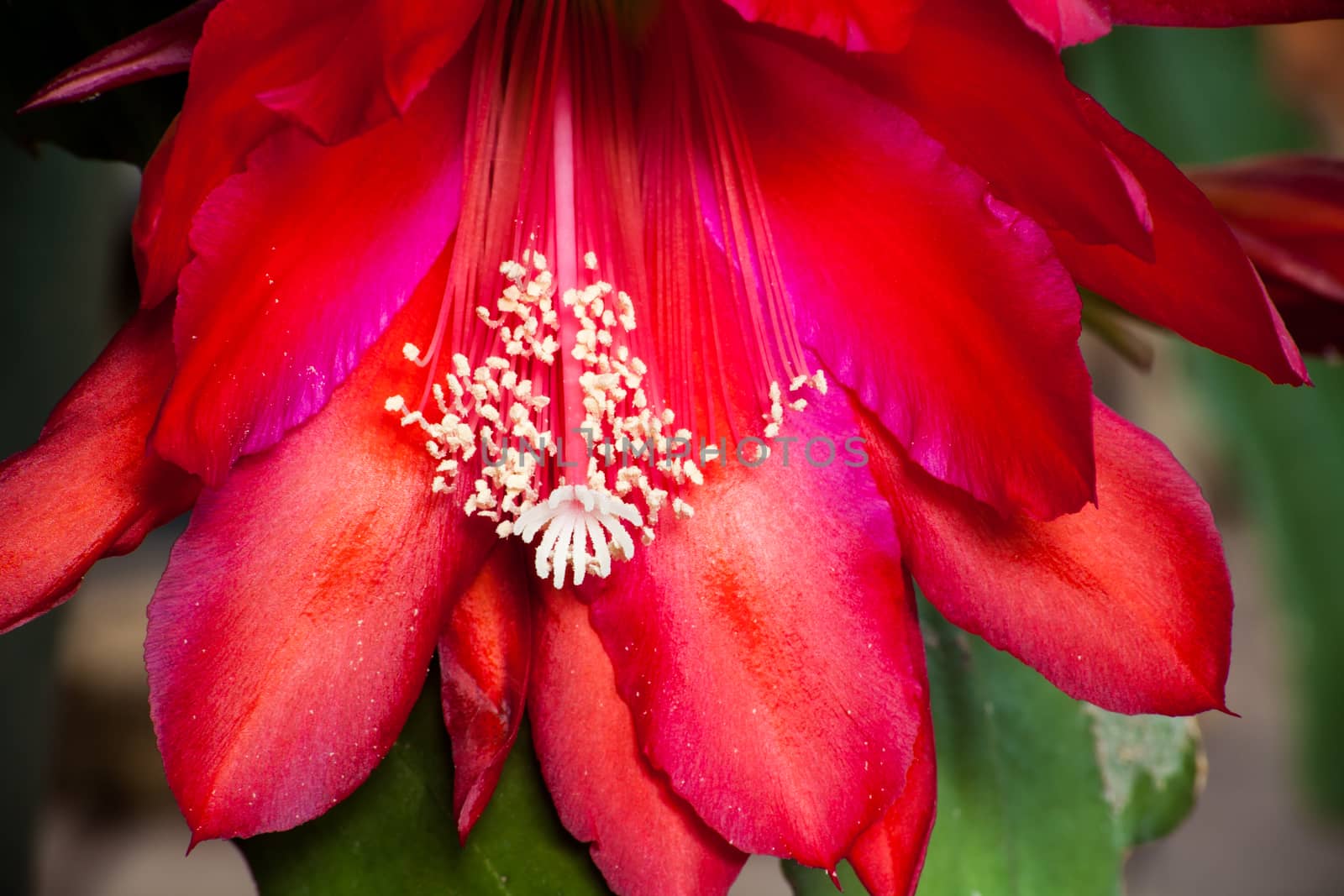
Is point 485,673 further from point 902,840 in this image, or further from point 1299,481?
point 1299,481

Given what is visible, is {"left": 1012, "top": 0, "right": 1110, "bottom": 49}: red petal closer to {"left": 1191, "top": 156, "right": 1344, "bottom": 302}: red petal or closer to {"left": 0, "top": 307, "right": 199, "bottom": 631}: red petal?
{"left": 1191, "top": 156, "right": 1344, "bottom": 302}: red petal

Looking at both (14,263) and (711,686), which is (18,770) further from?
(711,686)

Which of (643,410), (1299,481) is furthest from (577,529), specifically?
(1299,481)

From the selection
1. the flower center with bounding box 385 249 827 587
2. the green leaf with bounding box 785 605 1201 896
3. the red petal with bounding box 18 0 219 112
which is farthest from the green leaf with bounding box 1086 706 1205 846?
the red petal with bounding box 18 0 219 112

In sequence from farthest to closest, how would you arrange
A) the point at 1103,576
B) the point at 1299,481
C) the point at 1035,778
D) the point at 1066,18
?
1. the point at 1299,481
2. the point at 1035,778
3. the point at 1103,576
4. the point at 1066,18

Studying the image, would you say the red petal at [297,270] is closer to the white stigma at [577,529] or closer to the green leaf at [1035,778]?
the white stigma at [577,529]

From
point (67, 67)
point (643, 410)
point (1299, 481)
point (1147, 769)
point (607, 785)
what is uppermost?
point (67, 67)
